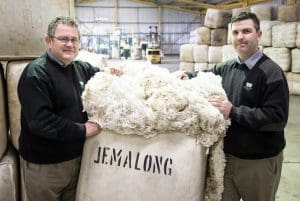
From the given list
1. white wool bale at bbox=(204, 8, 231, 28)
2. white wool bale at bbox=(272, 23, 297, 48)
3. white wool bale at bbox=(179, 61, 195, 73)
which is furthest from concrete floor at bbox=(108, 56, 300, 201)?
white wool bale at bbox=(179, 61, 195, 73)

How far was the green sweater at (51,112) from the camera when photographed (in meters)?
1.43

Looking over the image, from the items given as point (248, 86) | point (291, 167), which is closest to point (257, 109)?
point (248, 86)

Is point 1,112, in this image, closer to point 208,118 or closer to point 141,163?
point 141,163

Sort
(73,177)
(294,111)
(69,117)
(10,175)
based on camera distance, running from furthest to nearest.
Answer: (294,111)
(10,175)
(73,177)
(69,117)

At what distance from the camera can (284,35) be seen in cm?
694

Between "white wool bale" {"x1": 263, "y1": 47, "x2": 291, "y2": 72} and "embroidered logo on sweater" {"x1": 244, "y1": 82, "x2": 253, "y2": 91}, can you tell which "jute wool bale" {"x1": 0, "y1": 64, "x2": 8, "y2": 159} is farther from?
"white wool bale" {"x1": 263, "y1": 47, "x2": 291, "y2": 72}

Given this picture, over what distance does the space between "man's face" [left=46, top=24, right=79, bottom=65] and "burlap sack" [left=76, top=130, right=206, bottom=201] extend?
39cm

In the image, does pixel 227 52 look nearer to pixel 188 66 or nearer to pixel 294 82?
pixel 294 82

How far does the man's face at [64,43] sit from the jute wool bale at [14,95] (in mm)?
442

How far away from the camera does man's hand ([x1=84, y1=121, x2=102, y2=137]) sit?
1.46 meters

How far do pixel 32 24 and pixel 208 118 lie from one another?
4.21ft

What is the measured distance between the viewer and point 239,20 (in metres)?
1.66

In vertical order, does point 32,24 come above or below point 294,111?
above

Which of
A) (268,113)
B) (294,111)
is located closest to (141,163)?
(268,113)
